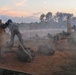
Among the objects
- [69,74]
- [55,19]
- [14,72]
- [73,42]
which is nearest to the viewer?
[14,72]

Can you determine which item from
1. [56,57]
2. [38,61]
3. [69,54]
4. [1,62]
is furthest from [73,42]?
[1,62]

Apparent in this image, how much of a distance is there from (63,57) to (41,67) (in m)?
2.62

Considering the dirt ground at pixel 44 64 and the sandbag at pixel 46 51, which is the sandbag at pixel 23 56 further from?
the sandbag at pixel 46 51

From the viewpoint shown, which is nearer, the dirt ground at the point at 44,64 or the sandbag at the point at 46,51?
the dirt ground at the point at 44,64

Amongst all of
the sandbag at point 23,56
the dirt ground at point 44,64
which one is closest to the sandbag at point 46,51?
the dirt ground at point 44,64

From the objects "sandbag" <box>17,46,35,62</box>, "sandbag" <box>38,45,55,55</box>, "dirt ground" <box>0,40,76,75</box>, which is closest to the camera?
"dirt ground" <box>0,40,76,75</box>

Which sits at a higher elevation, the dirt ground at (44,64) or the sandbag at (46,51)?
the sandbag at (46,51)

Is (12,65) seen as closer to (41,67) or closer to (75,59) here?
(41,67)

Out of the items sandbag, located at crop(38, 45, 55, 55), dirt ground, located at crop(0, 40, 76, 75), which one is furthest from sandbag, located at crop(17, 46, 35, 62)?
sandbag, located at crop(38, 45, 55, 55)

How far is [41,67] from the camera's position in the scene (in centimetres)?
1242

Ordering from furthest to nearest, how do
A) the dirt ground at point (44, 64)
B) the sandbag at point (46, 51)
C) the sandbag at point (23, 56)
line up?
the sandbag at point (46, 51) < the sandbag at point (23, 56) < the dirt ground at point (44, 64)

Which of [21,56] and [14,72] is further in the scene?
[21,56]

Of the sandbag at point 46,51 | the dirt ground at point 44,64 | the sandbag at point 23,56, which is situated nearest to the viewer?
the dirt ground at point 44,64

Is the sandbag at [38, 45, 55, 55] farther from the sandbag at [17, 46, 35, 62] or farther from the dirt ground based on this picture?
the sandbag at [17, 46, 35, 62]
